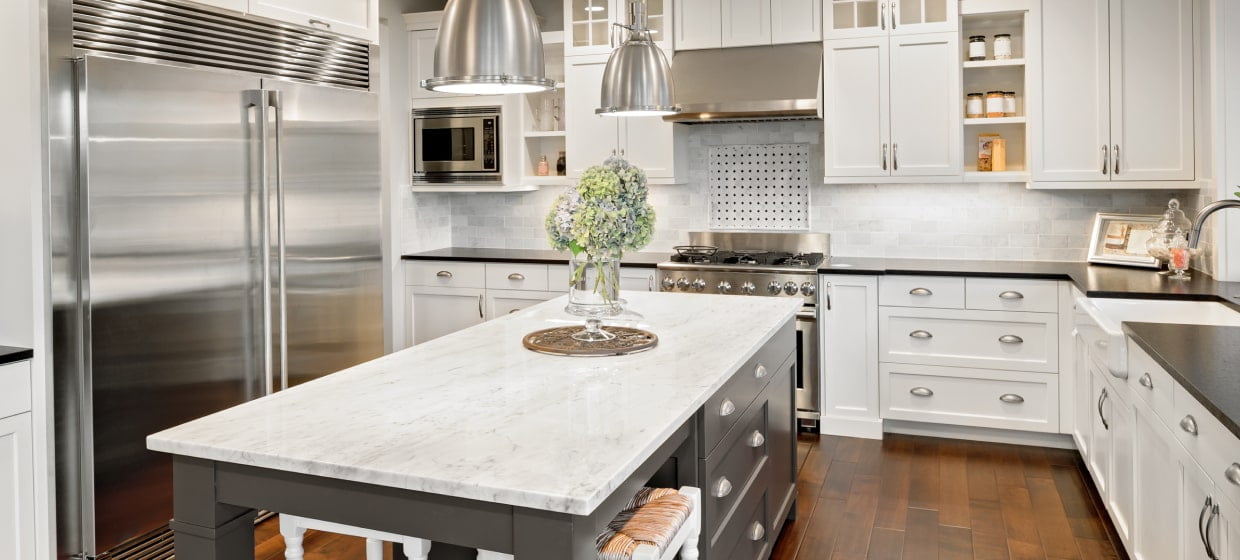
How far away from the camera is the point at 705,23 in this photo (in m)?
4.95

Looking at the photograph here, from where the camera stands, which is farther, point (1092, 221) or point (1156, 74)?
point (1092, 221)

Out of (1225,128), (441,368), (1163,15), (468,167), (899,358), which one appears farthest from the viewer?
(468,167)

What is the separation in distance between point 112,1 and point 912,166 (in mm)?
3692

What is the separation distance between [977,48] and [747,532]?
10.4ft

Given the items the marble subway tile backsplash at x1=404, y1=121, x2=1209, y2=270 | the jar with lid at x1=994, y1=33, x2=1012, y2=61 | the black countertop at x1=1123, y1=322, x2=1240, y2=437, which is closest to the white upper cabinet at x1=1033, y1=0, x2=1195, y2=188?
the jar with lid at x1=994, y1=33, x2=1012, y2=61

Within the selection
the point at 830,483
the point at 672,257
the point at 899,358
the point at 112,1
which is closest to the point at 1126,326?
the point at 830,483

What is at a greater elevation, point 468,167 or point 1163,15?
point 1163,15

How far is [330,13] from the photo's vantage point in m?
3.71

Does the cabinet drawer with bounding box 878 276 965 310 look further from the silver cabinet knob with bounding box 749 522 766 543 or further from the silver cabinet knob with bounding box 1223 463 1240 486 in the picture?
the silver cabinet knob with bounding box 1223 463 1240 486

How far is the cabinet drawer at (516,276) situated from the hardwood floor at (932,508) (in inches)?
71.0

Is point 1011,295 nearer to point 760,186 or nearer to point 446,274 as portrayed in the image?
point 760,186

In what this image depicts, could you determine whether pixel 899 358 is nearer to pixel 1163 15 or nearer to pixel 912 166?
pixel 912 166

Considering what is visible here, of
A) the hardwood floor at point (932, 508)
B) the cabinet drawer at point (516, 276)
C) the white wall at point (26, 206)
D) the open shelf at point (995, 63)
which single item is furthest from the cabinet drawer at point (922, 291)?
the white wall at point (26, 206)

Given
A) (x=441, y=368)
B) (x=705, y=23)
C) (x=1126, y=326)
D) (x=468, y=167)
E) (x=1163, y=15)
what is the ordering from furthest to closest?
(x=468, y=167) → (x=705, y=23) → (x=1163, y=15) → (x=1126, y=326) → (x=441, y=368)
